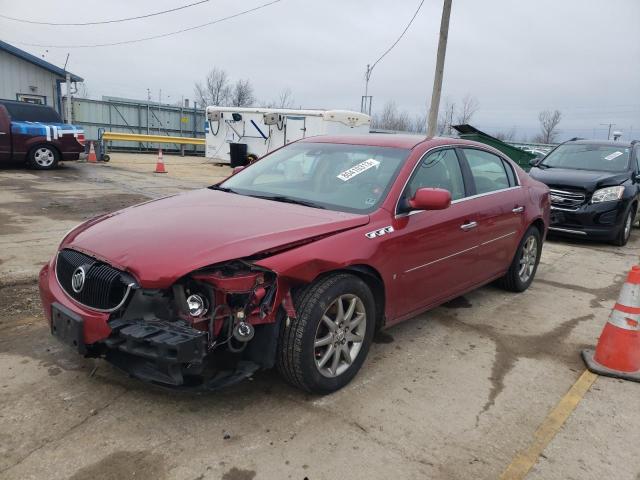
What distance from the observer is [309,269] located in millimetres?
2912

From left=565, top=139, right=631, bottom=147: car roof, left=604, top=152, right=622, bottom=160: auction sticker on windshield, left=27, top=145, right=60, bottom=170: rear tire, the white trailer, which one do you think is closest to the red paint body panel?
left=604, top=152, right=622, bottom=160: auction sticker on windshield

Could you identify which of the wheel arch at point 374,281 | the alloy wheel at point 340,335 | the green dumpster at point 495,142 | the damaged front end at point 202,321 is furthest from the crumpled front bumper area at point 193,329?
the green dumpster at point 495,142

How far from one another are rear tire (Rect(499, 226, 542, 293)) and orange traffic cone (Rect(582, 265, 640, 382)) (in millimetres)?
1583

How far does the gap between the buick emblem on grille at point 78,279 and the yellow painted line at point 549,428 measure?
8.19 ft

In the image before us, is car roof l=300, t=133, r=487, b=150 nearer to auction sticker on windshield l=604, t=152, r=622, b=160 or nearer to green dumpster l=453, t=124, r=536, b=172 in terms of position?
auction sticker on windshield l=604, t=152, r=622, b=160

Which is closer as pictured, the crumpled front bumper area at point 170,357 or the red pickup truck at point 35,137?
the crumpled front bumper area at point 170,357

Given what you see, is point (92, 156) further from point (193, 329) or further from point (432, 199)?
point (193, 329)

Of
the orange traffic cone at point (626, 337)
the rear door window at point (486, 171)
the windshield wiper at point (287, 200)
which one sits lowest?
the orange traffic cone at point (626, 337)

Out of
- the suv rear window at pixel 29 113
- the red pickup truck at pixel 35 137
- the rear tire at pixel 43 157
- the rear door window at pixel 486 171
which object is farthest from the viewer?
the rear tire at pixel 43 157

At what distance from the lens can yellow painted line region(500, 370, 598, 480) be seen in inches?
103

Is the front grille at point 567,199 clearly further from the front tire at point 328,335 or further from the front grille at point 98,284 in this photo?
the front grille at point 98,284

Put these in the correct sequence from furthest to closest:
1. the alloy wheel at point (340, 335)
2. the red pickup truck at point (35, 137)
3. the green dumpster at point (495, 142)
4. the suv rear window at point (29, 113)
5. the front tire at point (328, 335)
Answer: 1. the green dumpster at point (495, 142)
2. the suv rear window at point (29, 113)
3. the red pickup truck at point (35, 137)
4. the alloy wheel at point (340, 335)
5. the front tire at point (328, 335)

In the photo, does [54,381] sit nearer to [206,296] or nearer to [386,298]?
[206,296]

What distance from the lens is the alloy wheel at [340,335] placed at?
3119mm
